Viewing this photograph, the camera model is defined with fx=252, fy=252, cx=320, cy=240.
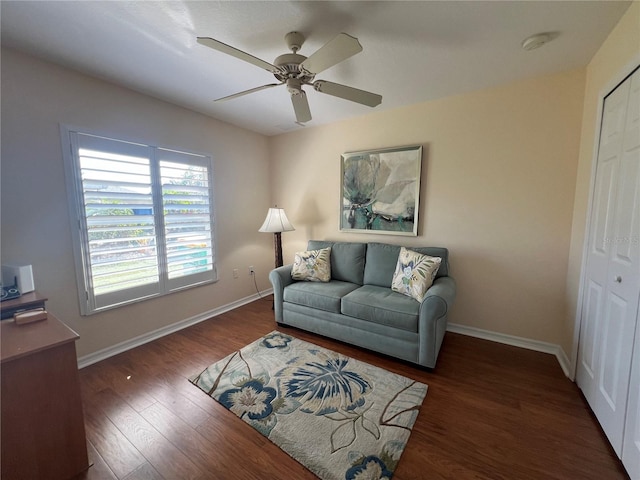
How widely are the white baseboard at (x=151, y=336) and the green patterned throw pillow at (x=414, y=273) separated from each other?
2189 millimetres

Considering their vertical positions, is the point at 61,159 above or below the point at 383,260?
above

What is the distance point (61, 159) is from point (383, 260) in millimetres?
3011

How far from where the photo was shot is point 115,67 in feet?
6.61

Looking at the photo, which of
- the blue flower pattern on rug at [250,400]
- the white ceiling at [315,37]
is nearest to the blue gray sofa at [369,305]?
the blue flower pattern on rug at [250,400]

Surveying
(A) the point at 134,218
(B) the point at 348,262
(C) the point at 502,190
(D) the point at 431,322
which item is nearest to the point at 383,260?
(B) the point at 348,262

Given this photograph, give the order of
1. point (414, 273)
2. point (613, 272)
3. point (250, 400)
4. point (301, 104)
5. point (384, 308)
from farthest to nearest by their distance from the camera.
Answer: point (414, 273) → point (384, 308) → point (301, 104) → point (250, 400) → point (613, 272)

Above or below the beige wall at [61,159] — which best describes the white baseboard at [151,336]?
below

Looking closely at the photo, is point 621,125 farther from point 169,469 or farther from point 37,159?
point 37,159

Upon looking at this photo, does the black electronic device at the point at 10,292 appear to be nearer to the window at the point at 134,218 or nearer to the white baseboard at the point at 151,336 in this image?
the window at the point at 134,218

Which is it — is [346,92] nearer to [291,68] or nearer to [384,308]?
[291,68]

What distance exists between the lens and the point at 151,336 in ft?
8.57

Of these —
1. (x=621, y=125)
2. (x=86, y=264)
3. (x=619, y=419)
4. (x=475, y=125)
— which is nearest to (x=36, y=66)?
(x=86, y=264)

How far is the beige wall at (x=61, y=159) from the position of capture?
5.95 ft

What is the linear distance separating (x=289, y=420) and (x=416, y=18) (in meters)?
2.60
